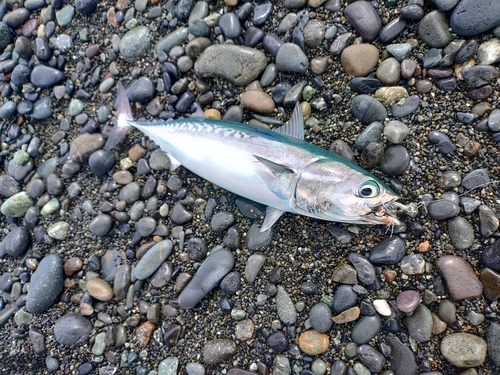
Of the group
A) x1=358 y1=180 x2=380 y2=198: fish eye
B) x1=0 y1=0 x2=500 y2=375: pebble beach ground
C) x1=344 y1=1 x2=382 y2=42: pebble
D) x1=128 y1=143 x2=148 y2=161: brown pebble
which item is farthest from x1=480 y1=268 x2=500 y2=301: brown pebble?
x1=128 y1=143 x2=148 y2=161: brown pebble

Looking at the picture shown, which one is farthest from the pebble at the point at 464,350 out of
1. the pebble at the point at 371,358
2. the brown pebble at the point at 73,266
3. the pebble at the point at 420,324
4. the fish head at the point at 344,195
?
the brown pebble at the point at 73,266

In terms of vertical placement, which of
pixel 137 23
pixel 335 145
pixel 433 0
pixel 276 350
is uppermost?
pixel 433 0

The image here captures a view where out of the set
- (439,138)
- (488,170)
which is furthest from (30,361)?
(488,170)

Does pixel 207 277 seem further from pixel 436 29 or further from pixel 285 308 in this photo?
pixel 436 29

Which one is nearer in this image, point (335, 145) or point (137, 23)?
point (335, 145)

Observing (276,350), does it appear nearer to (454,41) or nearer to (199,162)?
(199,162)

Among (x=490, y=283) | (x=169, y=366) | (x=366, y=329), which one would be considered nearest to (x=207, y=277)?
(x=169, y=366)
